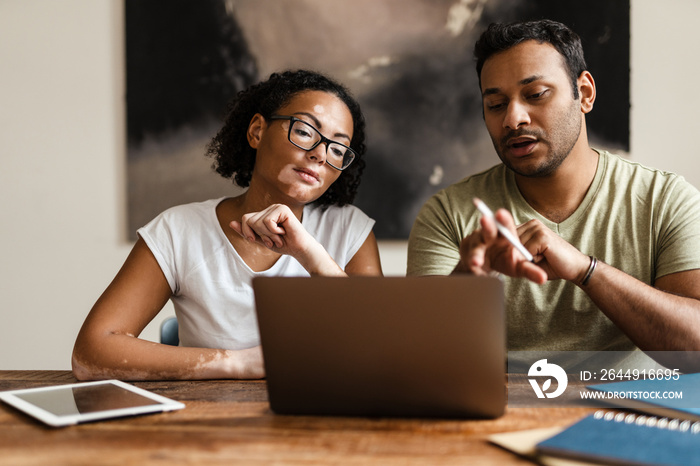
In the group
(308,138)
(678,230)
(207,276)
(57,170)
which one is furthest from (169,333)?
(678,230)

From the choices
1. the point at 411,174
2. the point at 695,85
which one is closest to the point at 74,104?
the point at 411,174

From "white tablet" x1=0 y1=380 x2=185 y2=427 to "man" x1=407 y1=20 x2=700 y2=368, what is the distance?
31.9 inches

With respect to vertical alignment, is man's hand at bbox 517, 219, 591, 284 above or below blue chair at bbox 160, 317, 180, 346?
above

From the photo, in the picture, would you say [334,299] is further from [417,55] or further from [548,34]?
[417,55]

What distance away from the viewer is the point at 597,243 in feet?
4.78

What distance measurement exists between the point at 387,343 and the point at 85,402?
481 millimetres

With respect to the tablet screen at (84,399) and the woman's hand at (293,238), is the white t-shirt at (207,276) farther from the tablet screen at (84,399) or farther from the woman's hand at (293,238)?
the tablet screen at (84,399)

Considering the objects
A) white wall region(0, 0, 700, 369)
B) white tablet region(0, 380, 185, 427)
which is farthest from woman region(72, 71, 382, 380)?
white wall region(0, 0, 700, 369)

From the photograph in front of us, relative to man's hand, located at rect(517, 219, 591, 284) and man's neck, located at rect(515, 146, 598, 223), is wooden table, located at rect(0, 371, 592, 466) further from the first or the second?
man's neck, located at rect(515, 146, 598, 223)

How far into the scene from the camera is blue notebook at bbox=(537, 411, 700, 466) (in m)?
0.58

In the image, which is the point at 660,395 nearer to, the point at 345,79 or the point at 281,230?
the point at 281,230

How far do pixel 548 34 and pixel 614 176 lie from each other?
412 mm

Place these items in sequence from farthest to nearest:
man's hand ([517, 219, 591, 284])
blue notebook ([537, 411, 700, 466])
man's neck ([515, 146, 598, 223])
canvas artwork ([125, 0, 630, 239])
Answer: canvas artwork ([125, 0, 630, 239]) < man's neck ([515, 146, 598, 223]) < man's hand ([517, 219, 591, 284]) < blue notebook ([537, 411, 700, 466])

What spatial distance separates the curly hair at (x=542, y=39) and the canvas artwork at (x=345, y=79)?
0.85 meters
